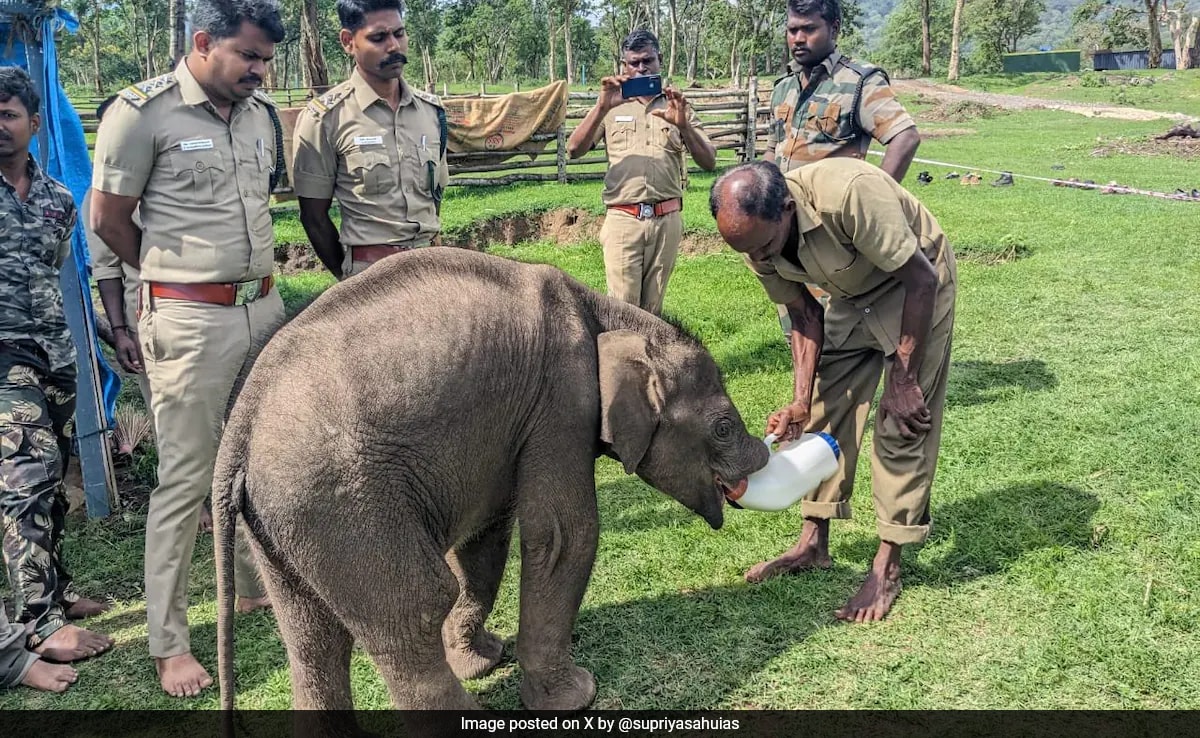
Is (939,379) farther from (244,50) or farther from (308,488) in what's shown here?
(244,50)

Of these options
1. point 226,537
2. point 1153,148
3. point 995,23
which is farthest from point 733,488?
point 995,23

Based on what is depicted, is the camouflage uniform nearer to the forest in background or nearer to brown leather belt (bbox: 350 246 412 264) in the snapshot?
brown leather belt (bbox: 350 246 412 264)

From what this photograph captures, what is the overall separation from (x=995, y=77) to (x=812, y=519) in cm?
5660

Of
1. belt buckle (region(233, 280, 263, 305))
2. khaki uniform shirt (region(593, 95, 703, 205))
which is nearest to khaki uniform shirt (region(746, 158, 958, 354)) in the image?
belt buckle (region(233, 280, 263, 305))

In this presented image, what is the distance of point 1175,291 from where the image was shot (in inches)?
366

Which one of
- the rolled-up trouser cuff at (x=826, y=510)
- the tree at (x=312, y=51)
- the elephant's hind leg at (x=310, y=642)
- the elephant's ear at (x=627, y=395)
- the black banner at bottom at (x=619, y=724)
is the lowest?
the black banner at bottom at (x=619, y=724)

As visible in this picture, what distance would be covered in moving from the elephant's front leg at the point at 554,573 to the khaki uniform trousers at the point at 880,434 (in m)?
1.59

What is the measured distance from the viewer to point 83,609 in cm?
451

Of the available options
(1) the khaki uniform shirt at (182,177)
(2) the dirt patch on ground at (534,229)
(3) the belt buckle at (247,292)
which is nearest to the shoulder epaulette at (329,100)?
(1) the khaki uniform shirt at (182,177)

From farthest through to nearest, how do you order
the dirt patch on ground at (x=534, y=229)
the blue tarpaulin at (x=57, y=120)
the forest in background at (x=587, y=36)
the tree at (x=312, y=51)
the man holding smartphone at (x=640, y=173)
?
1. the forest in background at (x=587, y=36)
2. the tree at (x=312, y=51)
3. the dirt patch on ground at (x=534, y=229)
4. the man holding smartphone at (x=640, y=173)
5. the blue tarpaulin at (x=57, y=120)

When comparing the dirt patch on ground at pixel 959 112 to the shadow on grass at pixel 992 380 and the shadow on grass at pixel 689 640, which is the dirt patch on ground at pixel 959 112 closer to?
the shadow on grass at pixel 992 380

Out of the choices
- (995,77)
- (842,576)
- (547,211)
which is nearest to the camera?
(842,576)

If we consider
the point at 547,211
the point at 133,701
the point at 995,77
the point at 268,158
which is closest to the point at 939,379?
the point at 268,158

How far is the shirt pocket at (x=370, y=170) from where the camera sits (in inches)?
178
